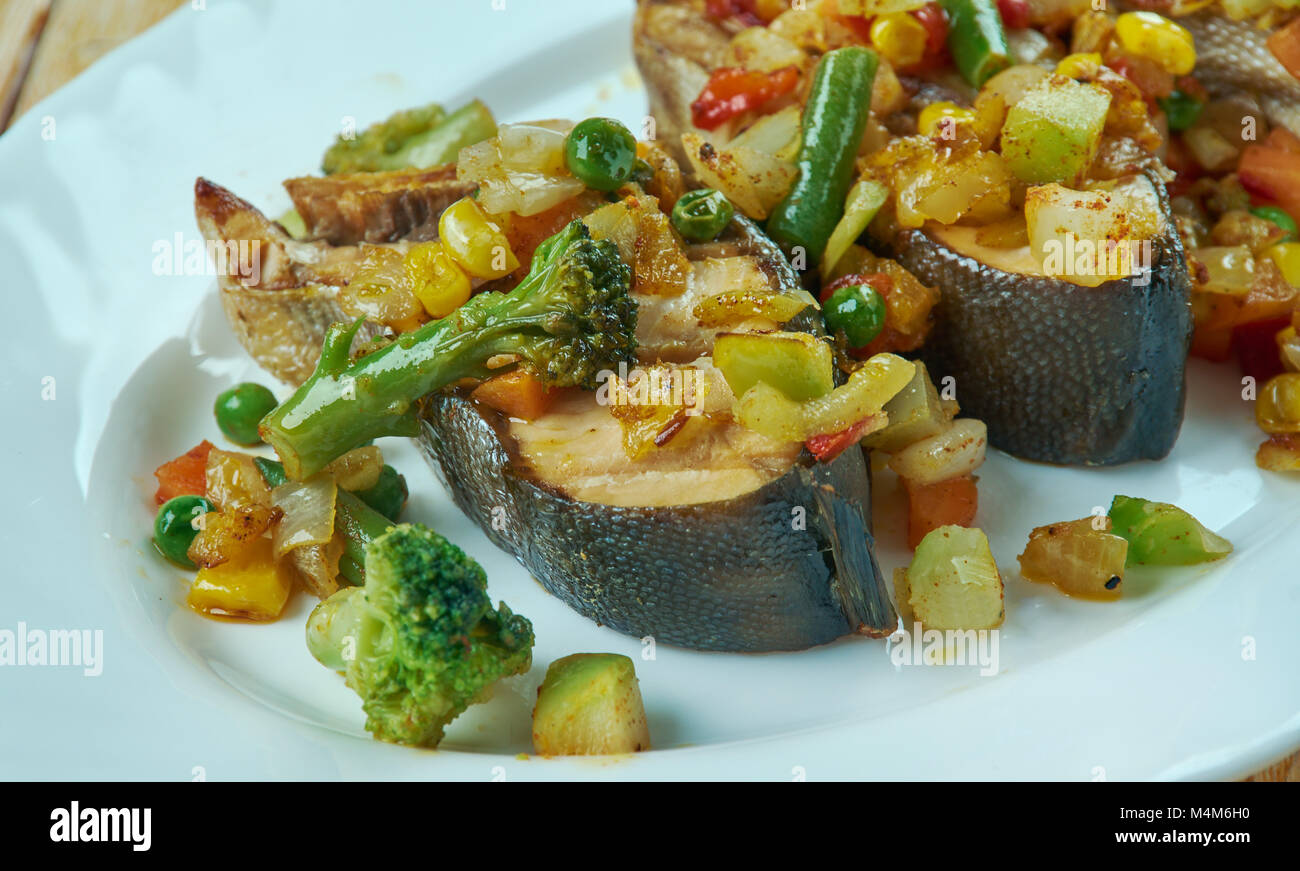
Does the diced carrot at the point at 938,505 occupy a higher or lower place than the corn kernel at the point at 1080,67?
lower

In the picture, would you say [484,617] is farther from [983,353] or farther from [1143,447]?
[1143,447]

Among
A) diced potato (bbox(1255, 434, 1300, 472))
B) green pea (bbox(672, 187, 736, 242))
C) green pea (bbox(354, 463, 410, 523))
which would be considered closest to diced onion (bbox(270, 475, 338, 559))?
green pea (bbox(354, 463, 410, 523))

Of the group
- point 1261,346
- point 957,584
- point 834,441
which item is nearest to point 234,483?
point 834,441

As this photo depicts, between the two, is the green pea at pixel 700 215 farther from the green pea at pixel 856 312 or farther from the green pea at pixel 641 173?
the green pea at pixel 856 312

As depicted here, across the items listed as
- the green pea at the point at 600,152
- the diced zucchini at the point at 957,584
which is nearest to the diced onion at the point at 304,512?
the green pea at the point at 600,152

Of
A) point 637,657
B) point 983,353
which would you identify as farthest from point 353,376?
point 983,353

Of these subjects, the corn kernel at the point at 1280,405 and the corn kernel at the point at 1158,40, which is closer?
the corn kernel at the point at 1280,405

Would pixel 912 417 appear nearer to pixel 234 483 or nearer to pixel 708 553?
pixel 708 553

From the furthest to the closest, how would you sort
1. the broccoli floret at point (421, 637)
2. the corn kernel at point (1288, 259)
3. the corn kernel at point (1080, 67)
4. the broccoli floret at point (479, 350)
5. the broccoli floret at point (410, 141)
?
the broccoli floret at point (410, 141) → the corn kernel at point (1288, 259) → the corn kernel at point (1080, 67) → the broccoli floret at point (479, 350) → the broccoli floret at point (421, 637)
